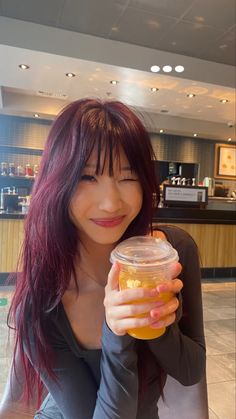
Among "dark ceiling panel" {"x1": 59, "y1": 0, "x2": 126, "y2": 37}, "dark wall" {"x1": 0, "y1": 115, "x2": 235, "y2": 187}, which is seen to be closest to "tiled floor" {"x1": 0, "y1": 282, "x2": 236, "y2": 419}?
"dark ceiling panel" {"x1": 59, "y1": 0, "x2": 126, "y2": 37}

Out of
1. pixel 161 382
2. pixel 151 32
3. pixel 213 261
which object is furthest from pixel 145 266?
pixel 213 261

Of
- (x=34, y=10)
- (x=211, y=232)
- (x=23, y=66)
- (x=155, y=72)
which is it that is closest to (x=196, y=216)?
(x=211, y=232)

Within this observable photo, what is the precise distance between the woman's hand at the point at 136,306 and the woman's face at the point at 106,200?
0.14 m

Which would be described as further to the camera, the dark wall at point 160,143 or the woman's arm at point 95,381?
the dark wall at point 160,143

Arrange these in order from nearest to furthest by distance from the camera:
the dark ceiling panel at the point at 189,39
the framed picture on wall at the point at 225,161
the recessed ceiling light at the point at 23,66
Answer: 1. the dark ceiling panel at the point at 189,39
2. the recessed ceiling light at the point at 23,66
3. the framed picture on wall at the point at 225,161

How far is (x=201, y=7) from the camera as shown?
9.84ft

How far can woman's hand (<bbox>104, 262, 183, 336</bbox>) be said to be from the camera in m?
0.46

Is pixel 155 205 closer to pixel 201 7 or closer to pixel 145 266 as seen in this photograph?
pixel 145 266

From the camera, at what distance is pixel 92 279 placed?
775 millimetres

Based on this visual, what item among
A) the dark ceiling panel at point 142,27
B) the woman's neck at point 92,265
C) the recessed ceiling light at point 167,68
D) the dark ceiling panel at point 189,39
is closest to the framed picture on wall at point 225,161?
the dark ceiling panel at point 189,39

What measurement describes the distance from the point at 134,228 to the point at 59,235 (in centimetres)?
19

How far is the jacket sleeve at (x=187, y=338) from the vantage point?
60cm

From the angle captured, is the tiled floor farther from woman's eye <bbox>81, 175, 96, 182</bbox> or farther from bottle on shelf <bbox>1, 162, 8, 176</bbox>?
bottle on shelf <bbox>1, 162, 8, 176</bbox>

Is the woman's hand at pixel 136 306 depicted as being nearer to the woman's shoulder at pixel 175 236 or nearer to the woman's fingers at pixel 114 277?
the woman's fingers at pixel 114 277
